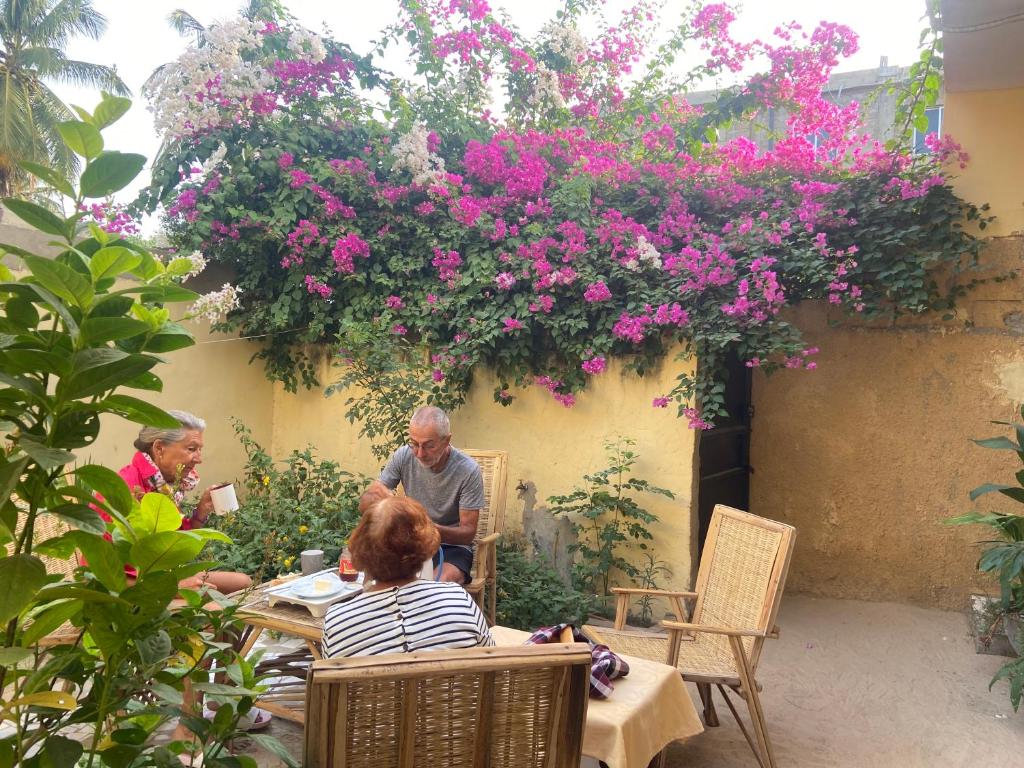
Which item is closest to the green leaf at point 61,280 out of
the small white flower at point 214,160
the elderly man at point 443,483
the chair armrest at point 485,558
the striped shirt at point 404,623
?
the striped shirt at point 404,623

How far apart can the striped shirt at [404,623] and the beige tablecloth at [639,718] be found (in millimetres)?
382

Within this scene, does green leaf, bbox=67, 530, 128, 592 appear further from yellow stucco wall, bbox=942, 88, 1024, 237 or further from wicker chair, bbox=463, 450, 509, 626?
yellow stucco wall, bbox=942, 88, 1024, 237

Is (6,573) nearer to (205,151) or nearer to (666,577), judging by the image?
(666,577)

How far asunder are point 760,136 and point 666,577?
9.35 meters

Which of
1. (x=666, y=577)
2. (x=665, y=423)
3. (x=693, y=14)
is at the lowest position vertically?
(x=666, y=577)

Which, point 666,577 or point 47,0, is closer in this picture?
point 666,577

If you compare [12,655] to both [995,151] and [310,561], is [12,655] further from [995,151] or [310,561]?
[995,151]

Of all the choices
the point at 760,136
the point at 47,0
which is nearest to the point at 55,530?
the point at 760,136

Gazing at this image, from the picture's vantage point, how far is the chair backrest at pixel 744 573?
2943mm

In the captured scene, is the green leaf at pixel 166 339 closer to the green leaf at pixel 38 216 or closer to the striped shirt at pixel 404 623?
the green leaf at pixel 38 216

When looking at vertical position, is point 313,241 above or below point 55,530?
above

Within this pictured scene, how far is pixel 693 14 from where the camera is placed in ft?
19.0

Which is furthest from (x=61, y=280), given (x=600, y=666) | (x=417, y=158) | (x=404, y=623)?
(x=417, y=158)

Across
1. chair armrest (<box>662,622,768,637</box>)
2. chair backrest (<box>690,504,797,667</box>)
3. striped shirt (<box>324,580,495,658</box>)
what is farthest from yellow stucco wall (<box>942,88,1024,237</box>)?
striped shirt (<box>324,580,495,658</box>)
